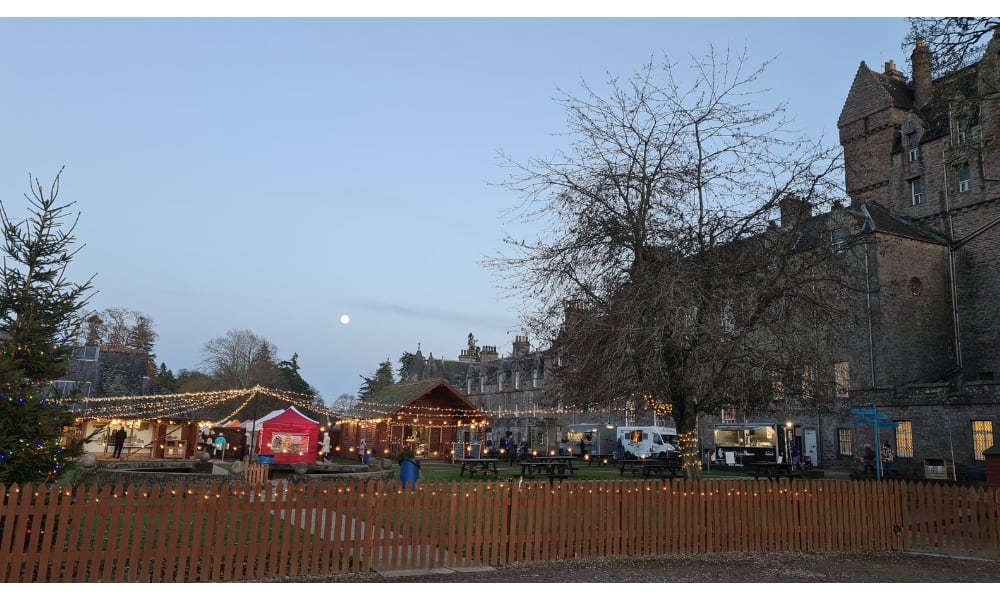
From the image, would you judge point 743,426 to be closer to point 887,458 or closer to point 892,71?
point 887,458

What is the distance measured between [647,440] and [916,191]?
62.2ft

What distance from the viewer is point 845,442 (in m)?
32.2

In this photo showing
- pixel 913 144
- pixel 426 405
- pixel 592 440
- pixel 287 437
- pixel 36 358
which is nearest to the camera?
pixel 36 358

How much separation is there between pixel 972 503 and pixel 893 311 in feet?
Answer: 73.6

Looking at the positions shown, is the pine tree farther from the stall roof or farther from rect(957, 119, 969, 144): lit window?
the stall roof

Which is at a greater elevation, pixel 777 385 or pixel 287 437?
pixel 777 385

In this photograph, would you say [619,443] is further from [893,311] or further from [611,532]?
[611,532]

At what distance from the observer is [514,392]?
5856 centimetres

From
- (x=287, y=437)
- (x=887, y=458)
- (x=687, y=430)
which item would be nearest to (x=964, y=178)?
(x=887, y=458)

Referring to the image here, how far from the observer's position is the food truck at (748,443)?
33.2 m

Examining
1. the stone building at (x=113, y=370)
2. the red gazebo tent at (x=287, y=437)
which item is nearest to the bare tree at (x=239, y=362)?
the stone building at (x=113, y=370)

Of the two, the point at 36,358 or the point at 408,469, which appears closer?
the point at 36,358

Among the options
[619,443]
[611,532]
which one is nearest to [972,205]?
[619,443]

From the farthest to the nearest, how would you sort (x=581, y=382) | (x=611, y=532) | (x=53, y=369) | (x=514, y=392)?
1. (x=514, y=392)
2. (x=581, y=382)
3. (x=611, y=532)
4. (x=53, y=369)
